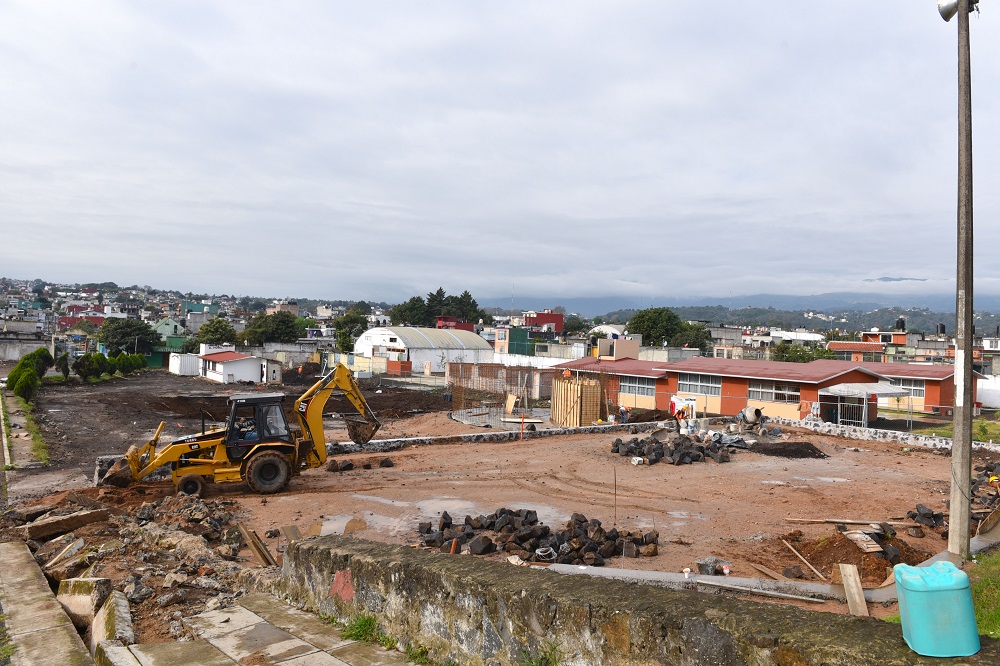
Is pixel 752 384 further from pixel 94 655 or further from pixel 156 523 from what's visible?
pixel 94 655

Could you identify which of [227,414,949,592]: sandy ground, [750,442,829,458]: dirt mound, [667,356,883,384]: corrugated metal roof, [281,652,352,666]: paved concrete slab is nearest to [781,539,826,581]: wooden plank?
[227,414,949,592]: sandy ground

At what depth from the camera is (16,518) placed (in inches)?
488

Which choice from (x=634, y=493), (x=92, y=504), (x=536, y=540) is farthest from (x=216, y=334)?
(x=536, y=540)

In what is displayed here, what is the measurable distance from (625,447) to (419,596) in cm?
1771

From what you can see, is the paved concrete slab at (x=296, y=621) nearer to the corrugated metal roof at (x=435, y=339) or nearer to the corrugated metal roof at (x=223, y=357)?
the corrugated metal roof at (x=223, y=357)

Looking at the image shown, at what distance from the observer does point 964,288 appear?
9.25 m

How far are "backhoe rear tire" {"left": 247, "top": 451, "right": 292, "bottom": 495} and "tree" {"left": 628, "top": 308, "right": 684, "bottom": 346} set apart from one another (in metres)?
77.5

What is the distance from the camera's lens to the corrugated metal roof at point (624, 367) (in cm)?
4131

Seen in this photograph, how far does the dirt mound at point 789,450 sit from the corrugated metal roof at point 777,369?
10366 millimetres

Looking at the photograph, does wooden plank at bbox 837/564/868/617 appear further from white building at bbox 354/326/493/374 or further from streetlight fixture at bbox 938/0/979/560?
white building at bbox 354/326/493/374

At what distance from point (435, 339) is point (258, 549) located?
66.4 meters

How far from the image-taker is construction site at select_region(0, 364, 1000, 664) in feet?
24.0

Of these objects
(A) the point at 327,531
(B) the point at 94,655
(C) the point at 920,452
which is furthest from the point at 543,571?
(C) the point at 920,452

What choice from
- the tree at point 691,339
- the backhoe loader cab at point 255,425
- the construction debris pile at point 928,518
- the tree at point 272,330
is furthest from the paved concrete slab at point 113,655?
the tree at point 272,330
